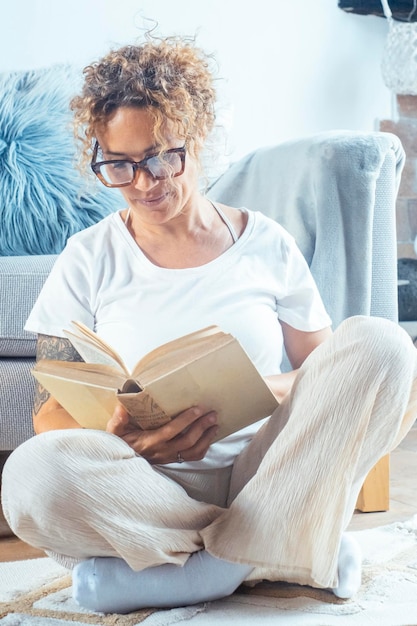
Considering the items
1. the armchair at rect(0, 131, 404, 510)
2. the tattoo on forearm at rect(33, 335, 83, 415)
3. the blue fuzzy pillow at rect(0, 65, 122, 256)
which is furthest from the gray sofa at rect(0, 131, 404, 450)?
the tattoo on forearm at rect(33, 335, 83, 415)

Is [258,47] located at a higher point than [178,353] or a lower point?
higher

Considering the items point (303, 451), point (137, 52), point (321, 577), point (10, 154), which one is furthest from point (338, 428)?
point (10, 154)

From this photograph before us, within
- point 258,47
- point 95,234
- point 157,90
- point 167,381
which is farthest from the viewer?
point 258,47

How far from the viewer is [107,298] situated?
4.16 ft

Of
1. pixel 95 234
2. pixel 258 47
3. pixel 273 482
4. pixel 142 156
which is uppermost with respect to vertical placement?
pixel 258 47

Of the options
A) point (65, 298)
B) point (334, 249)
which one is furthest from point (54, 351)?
point (334, 249)

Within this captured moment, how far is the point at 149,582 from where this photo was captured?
3.71ft

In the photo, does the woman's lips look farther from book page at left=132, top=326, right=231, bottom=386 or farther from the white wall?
the white wall

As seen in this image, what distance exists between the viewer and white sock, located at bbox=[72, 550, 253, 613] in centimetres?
113

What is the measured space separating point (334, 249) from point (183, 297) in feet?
1.70

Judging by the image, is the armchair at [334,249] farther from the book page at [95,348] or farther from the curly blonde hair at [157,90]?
the book page at [95,348]

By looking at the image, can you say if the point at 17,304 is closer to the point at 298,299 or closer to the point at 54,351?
the point at 54,351

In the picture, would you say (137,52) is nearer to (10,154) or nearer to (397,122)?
(10,154)

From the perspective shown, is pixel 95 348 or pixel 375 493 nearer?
pixel 95 348
